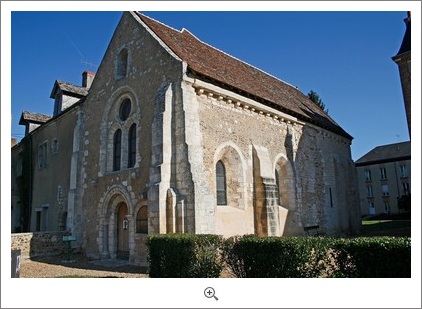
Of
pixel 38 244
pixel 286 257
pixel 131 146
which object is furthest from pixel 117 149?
pixel 286 257

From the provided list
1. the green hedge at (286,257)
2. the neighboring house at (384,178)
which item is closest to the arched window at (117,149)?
the green hedge at (286,257)

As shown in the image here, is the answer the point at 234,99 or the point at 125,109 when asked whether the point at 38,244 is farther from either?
the point at 234,99

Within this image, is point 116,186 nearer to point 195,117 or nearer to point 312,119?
point 195,117

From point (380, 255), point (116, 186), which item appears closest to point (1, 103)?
point (380, 255)

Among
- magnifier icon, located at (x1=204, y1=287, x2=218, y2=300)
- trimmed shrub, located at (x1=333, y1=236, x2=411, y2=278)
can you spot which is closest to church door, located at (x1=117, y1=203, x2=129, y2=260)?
trimmed shrub, located at (x1=333, y1=236, x2=411, y2=278)

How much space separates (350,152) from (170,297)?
2116 cm

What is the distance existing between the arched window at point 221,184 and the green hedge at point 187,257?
162 inches

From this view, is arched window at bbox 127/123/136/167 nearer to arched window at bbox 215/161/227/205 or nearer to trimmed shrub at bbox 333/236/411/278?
arched window at bbox 215/161/227/205

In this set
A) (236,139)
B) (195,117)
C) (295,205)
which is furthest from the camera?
(295,205)

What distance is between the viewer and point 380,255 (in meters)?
5.33

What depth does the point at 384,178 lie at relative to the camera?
3456cm

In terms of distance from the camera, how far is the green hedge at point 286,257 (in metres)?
5.32

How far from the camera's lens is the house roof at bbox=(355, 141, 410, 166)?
110 feet

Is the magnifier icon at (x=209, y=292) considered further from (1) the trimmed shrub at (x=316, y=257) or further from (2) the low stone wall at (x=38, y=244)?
(2) the low stone wall at (x=38, y=244)
